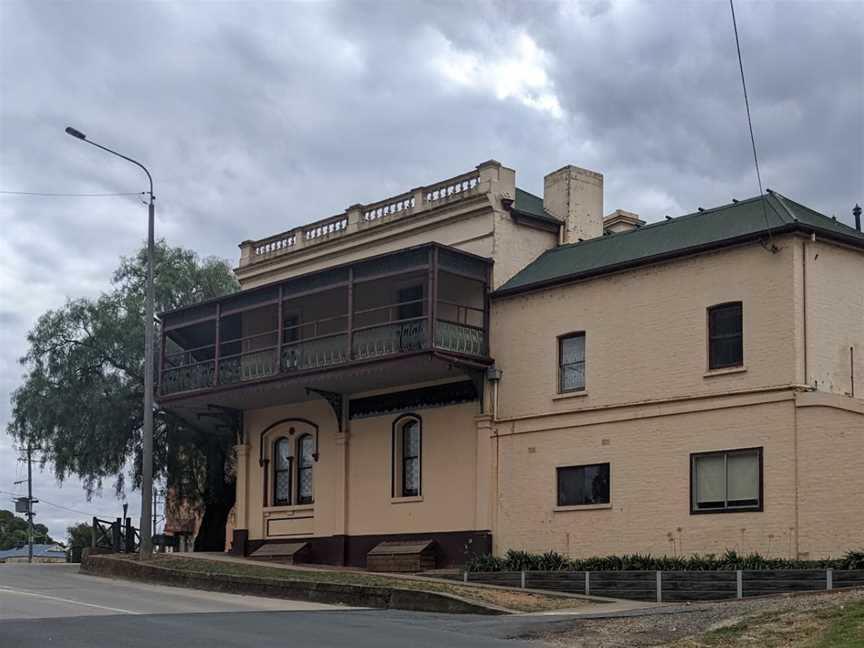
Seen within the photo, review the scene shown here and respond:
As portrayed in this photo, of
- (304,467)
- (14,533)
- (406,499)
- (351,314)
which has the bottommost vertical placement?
(14,533)

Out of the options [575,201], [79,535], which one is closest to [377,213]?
[575,201]

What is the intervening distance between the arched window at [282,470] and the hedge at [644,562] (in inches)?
316

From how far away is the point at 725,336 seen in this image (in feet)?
83.8

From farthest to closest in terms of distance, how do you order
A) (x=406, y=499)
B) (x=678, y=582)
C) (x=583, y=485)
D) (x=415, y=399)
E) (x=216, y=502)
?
(x=216, y=502) → (x=415, y=399) → (x=406, y=499) → (x=583, y=485) → (x=678, y=582)

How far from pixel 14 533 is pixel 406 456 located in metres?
78.2

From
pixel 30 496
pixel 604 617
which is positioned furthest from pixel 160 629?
pixel 30 496

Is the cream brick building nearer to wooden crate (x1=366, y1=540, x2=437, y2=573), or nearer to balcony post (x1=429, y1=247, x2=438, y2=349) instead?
balcony post (x1=429, y1=247, x2=438, y2=349)

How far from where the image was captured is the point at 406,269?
1162 inches

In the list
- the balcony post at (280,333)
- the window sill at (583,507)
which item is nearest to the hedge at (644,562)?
the window sill at (583,507)

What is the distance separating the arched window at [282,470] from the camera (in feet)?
117

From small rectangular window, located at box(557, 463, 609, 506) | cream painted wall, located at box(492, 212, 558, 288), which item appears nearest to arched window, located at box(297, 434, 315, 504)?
cream painted wall, located at box(492, 212, 558, 288)

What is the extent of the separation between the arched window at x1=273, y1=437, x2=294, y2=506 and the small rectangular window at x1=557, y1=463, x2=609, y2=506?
10078mm

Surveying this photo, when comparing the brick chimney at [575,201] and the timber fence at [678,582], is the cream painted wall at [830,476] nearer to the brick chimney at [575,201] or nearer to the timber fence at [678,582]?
the timber fence at [678,582]

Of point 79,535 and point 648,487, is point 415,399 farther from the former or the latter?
point 79,535
